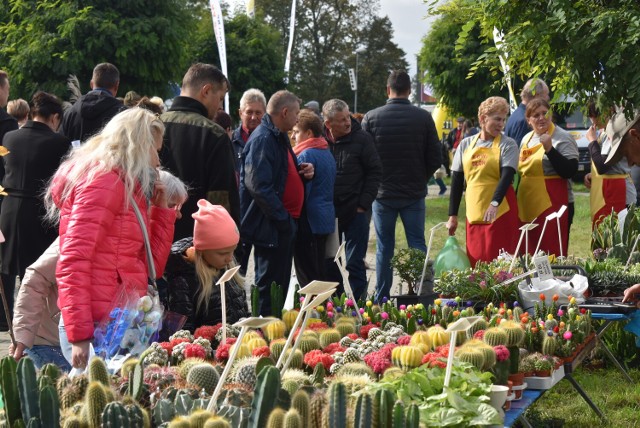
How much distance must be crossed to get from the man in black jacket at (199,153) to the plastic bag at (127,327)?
1.72 m

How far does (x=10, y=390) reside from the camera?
2.62 meters

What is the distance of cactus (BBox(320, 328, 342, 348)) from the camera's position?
3881mm

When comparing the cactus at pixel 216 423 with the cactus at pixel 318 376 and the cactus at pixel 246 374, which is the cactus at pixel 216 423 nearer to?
the cactus at pixel 246 374

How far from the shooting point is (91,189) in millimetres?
3836

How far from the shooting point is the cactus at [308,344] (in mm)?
3754

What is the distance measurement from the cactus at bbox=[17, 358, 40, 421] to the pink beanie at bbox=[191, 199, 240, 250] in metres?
2.06

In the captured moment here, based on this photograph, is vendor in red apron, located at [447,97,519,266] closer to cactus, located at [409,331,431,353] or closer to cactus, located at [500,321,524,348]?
cactus, located at [500,321,524,348]

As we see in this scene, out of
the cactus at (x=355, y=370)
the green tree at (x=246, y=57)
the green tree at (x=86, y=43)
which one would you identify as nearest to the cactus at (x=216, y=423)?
the cactus at (x=355, y=370)

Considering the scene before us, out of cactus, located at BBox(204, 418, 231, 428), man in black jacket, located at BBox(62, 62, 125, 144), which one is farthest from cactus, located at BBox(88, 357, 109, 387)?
man in black jacket, located at BBox(62, 62, 125, 144)

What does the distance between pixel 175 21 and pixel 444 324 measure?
16.9m

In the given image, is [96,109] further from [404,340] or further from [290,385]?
[290,385]

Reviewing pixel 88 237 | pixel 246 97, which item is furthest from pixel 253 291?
pixel 246 97

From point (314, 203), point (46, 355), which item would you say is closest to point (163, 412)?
point (46, 355)

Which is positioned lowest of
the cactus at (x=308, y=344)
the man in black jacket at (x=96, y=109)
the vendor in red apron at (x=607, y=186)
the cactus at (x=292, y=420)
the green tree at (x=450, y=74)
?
the cactus at (x=308, y=344)
